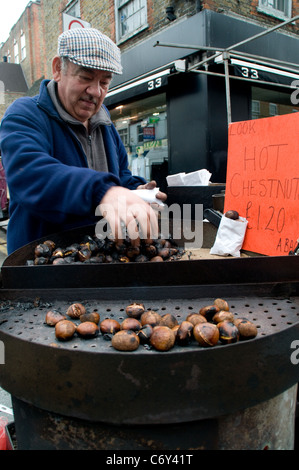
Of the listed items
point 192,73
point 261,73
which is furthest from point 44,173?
point 261,73

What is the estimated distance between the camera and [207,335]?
3.59 ft

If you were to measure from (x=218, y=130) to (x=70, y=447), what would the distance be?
26.5ft

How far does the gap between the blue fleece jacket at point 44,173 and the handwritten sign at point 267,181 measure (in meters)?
0.82

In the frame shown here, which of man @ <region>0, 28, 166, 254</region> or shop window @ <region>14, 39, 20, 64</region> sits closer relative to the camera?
man @ <region>0, 28, 166, 254</region>

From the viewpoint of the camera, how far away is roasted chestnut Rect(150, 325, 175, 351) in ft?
3.61

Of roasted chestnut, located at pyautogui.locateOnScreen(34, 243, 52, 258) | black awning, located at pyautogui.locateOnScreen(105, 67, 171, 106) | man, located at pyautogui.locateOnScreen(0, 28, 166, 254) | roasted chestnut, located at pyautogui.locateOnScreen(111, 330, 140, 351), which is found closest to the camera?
roasted chestnut, located at pyautogui.locateOnScreen(111, 330, 140, 351)

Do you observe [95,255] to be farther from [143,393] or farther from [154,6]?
[154,6]

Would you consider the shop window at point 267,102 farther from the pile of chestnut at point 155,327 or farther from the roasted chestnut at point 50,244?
the pile of chestnut at point 155,327

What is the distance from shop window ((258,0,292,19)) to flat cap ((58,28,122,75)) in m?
9.41

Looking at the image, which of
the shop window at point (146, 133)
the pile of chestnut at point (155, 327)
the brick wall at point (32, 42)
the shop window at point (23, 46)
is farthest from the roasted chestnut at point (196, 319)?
the shop window at point (23, 46)

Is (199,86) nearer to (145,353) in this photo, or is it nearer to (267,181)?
(267,181)

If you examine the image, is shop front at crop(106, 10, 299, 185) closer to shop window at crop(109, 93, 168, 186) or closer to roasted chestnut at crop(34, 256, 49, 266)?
shop window at crop(109, 93, 168, 186)

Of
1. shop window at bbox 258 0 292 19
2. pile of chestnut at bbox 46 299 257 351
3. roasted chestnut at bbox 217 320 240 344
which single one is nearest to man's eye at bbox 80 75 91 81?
pile of chestnut at bbox 46 299 257 351
